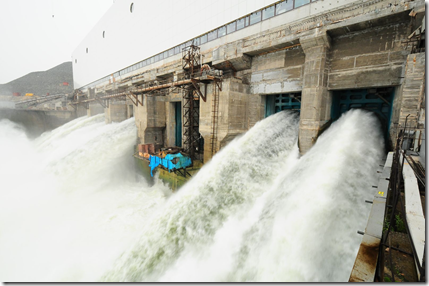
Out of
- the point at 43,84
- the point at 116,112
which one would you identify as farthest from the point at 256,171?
the point at 43,84

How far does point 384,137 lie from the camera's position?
A: 327 inches

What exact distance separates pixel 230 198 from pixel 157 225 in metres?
2.93

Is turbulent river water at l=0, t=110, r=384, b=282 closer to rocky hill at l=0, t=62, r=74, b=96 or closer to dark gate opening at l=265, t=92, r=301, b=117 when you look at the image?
dark gate opening at l=265, t=92, r=301, b=117

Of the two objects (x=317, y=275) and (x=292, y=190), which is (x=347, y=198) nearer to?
(x=292, y=190)

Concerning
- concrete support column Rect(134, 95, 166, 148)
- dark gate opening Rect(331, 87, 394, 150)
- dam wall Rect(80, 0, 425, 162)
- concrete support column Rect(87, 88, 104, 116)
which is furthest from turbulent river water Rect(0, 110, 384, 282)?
concrete support column Rect(87, 88, 104, 116)

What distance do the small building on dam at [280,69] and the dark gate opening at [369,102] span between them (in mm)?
48

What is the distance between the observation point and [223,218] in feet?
22.7

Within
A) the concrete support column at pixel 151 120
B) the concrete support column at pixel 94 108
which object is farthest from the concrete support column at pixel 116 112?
the concrete support column at pixel 94 108

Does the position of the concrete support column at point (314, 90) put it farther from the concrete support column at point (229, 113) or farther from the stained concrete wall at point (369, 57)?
the concrete support column at point (229, 113)

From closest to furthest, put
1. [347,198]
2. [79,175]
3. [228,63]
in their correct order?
[347,198] → [228,63] → [79,175]

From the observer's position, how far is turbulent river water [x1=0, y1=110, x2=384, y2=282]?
436 centimetres

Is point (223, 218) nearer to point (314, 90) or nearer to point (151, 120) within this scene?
point (314, 90)

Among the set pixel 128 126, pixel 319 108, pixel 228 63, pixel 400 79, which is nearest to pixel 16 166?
pixel 128 126

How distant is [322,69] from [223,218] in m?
8.27
